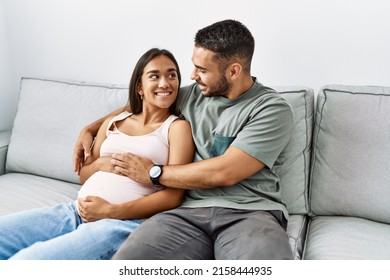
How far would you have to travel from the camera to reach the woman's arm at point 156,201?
5.44 ft

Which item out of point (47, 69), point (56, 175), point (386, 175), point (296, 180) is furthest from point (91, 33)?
point (386, 175)

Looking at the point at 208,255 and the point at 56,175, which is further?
the point at 56,175

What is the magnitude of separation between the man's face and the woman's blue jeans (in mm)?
542

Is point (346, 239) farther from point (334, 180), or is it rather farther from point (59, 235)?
point (59, 235)

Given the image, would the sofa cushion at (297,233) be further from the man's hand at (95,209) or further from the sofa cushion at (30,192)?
the sofa cushion at (30,192)

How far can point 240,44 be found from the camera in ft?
5.57

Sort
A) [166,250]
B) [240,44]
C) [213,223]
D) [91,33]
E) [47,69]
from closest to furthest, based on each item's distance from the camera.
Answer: [166,250] → [213,223] → [240,44] → [91,33] → [47,69]

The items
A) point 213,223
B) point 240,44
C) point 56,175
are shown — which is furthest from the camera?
point 56,175

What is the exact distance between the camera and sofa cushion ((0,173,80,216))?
1.96 m

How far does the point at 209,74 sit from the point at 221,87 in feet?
0.21

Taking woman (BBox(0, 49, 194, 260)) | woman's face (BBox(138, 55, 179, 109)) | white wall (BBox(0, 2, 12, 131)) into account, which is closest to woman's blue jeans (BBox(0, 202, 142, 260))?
woman (BBox(0, 49, 194, 260))

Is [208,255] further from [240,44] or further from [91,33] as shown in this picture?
[91,33]

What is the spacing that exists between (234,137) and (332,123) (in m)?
0.44

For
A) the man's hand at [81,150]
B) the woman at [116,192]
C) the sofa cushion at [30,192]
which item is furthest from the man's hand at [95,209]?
the sofa cushion at [30,192]
